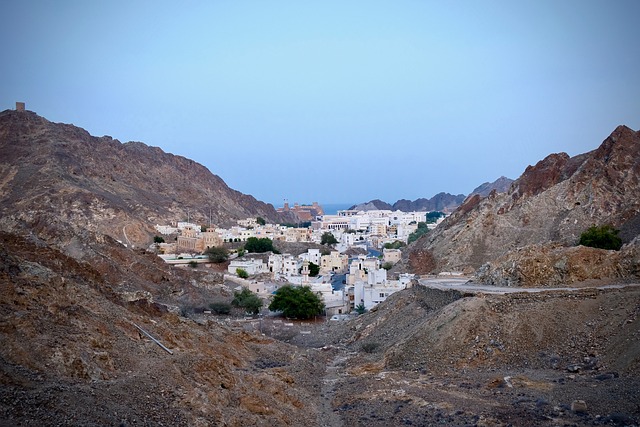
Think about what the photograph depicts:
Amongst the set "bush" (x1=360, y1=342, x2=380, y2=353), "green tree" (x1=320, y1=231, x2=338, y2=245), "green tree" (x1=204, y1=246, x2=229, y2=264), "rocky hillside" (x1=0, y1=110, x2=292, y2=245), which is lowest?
"bush" (x1=360, y1=342, x2=380, y2=353)

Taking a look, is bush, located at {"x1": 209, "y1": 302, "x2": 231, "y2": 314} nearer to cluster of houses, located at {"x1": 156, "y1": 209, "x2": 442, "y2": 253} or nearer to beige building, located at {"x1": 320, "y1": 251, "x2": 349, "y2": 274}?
beige building, located at {"x1": 320, "y1": 251, "x2": 349, "y2": 274}

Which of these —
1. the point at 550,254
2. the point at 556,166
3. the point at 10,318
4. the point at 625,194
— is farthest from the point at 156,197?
the point at 10,318

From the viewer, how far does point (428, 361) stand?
19.0 meters

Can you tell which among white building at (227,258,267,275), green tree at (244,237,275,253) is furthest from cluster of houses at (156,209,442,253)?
white building at (227,258,267,275)

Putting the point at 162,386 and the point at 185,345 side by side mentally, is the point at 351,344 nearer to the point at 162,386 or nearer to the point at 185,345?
the point at 185,345

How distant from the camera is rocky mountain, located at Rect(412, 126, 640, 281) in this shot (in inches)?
1587

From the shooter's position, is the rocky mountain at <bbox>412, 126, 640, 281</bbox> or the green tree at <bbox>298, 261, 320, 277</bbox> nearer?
the rocky mountain at <bbox>412, 126, 640, 281</bbox>

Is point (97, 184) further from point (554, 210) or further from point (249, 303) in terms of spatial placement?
point (554, 210)

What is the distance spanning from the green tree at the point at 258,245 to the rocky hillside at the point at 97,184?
404 inches

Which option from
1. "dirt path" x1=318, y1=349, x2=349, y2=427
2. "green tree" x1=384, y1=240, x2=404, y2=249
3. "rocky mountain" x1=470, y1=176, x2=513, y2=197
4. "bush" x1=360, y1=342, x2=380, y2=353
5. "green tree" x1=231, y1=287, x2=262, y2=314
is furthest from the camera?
"rocky mountain" x1=470, y1=176, x2=513, y2=197

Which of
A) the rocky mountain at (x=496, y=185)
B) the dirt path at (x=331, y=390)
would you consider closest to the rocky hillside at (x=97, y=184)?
the dirt path at (x=331, y=390)

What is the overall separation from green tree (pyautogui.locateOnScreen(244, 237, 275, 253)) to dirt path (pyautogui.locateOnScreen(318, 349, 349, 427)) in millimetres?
38119

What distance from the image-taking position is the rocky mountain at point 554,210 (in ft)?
132

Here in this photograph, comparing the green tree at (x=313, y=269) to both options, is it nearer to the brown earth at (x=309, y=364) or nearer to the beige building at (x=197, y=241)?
the beige building at (x=197, y=241)
